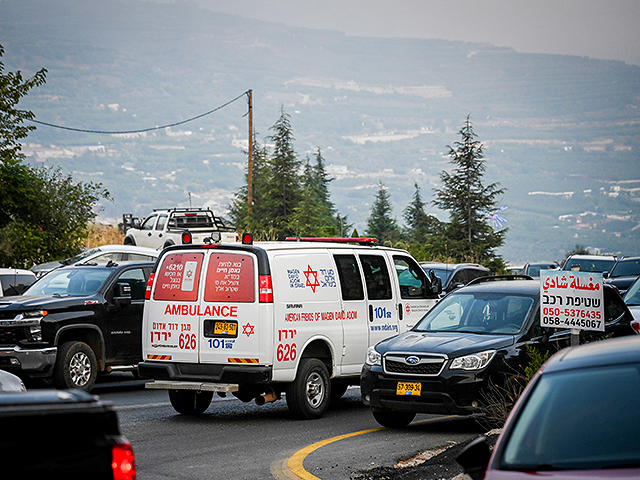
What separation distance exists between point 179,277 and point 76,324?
2875 mm

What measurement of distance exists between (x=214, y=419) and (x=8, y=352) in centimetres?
334

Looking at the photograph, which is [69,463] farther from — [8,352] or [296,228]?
[296,228]

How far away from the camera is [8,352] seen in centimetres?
1296

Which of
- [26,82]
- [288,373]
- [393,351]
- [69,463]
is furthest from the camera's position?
[26,82]

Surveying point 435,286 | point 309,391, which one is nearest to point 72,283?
point 309,391

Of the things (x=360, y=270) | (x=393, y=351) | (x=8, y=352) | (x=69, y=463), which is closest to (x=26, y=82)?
(x=8, y=352)

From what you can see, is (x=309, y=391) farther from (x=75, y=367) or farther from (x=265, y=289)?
(x=75, y=367)

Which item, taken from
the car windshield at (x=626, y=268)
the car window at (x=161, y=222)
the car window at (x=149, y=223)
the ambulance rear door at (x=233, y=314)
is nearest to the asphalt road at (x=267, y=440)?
the ambulance rear door at (x=233, y=314)

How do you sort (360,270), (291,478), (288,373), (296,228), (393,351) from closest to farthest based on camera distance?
(291,478) < (393,351) < (288,373) < (360,270) < (296,228)

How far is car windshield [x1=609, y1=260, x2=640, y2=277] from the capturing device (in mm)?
24922

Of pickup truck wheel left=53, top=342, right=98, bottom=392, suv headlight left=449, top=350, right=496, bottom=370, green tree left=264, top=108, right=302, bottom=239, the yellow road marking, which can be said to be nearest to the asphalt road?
the yellow road marking

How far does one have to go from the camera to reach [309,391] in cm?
1167

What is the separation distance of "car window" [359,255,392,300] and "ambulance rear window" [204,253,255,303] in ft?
7.14

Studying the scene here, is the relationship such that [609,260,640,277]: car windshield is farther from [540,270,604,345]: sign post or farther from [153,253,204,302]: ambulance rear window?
[540,270,604,345]: sign post
